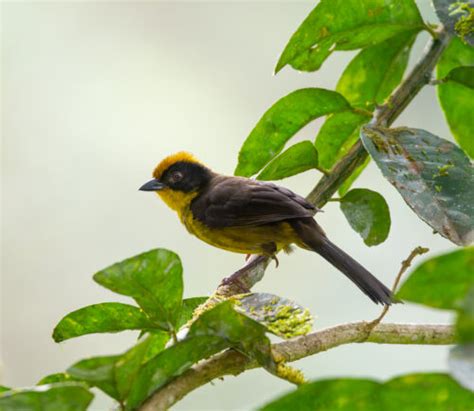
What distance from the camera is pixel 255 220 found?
351cm

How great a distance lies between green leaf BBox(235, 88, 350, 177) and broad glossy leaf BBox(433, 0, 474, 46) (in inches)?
14.9

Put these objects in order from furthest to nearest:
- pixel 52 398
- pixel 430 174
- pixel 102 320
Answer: pixel 430 174, pixel 102 320, pixel 52 398

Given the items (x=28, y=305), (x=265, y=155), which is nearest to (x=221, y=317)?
(x=265, y=155)

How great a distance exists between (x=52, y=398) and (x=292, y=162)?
140 centimetres

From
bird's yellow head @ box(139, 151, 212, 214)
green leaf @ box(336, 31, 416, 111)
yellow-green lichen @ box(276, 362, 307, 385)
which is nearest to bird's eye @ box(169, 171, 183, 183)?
bird's yellow head @ box(139, 151, 212, 214)

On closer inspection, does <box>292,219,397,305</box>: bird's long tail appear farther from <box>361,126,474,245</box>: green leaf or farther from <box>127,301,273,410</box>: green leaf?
<box>127,301,273,410</box>: green leaf

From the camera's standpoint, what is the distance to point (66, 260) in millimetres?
5457

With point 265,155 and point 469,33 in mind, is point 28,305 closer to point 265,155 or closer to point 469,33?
point 265,155

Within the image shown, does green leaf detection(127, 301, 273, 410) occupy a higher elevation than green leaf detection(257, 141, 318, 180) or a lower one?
lower

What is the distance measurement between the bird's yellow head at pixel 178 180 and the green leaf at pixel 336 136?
1.58 meters

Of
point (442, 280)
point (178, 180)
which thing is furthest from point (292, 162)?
point (178, 180)

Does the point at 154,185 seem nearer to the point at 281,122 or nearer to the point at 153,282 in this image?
the point at 281,122

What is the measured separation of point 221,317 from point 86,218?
14.2 feet

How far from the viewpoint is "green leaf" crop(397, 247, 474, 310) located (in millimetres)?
896
